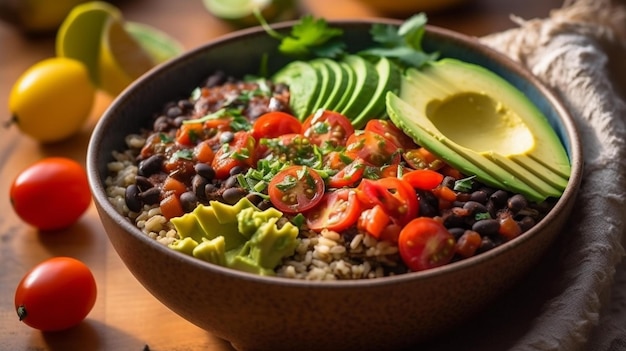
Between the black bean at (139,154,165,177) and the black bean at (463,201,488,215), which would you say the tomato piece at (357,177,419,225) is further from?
the black bean at (139,154,165,177)

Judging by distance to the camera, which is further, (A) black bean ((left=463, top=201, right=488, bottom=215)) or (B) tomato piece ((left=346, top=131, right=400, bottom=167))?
(B) tomato piece ((left=346, top=131, right=400, bottom=167))

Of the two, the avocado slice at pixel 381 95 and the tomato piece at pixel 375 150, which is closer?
the tomato piece at pixel 375 150

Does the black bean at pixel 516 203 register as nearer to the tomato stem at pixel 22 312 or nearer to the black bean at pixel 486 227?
the black bean at pixel 486 227

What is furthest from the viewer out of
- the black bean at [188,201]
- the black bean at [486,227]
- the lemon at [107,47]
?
the lemon at [107,47]

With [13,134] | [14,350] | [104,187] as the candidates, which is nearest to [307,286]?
[104,187]

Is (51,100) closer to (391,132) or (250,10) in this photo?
(250,10)

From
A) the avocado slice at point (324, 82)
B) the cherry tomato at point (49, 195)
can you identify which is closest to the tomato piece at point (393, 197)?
the avocado slice at point (324, 82)

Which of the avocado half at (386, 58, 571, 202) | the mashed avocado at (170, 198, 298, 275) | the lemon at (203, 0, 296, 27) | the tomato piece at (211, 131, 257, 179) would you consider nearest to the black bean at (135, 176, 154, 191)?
the tomato piece at (211, 131, 257, 179)
